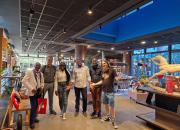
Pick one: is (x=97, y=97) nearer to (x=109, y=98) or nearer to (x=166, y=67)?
(x=109, y=98)

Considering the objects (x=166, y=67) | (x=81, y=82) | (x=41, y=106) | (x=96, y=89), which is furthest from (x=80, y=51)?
(x=166, y=67)

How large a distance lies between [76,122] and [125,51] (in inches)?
493

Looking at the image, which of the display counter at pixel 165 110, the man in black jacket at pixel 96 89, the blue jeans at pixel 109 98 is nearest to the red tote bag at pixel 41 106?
the man in black jacket at pixel 96 89

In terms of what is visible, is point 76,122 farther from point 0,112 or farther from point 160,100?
point 160,100

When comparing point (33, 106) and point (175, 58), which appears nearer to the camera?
point (33, 106)

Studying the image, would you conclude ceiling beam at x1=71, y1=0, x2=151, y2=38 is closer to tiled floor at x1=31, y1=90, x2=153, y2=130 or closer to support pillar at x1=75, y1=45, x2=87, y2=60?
tiled floor at x1=31, y1=90, x2=153, y2=130

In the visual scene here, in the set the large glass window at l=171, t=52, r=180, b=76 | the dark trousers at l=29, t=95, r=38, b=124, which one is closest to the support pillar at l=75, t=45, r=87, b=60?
the large glass window at l=171, t=52, r=180, b=76

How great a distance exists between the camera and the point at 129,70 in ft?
51.3

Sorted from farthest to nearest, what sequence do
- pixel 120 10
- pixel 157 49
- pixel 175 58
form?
pixel 157 49 < pixel 175 58 < pixel 120 10

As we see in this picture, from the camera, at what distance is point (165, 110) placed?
3.58 meters

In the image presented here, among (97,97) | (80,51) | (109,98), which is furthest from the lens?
(80,51)

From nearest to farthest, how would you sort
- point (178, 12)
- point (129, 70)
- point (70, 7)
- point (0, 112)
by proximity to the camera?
point (0, 112) < point (70, 7) < point (178, 12) < point (129, 70)

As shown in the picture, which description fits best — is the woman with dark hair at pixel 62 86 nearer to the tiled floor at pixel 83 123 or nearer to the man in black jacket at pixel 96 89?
the tiled floor at pixel 83 123

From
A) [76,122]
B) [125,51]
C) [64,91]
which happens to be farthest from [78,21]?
[125,51]
